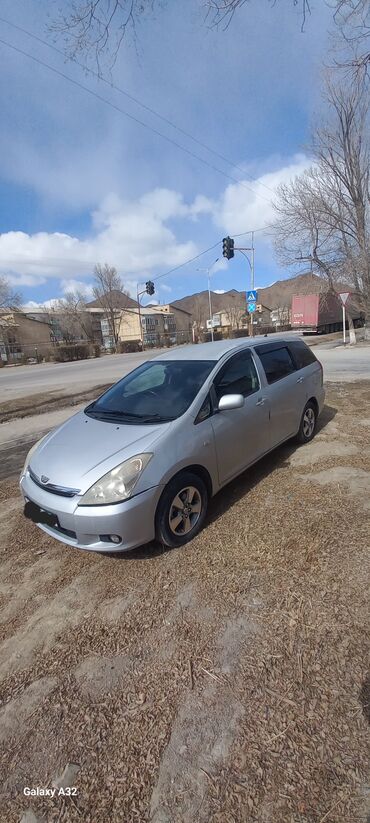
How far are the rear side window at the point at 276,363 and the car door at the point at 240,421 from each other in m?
0.24

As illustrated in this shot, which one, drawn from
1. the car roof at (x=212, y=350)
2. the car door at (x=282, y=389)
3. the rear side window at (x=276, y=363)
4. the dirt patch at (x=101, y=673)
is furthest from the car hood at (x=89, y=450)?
the rear side window at (x=276, y=363)

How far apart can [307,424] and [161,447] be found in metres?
2.94

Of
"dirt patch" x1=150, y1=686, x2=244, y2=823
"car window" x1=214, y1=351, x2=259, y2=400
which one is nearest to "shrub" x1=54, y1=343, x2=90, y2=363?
"car window" x1=214, y1=351, x2=259, y2=400

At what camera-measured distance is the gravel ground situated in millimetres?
1413

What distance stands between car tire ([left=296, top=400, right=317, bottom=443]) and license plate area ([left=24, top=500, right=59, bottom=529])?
3.31m

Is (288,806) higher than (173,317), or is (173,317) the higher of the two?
(173,317)

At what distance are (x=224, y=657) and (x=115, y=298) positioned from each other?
66.8 metres

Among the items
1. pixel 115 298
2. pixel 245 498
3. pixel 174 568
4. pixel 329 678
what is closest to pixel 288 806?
pixel 329 678

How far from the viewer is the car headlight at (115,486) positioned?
2.52 metres

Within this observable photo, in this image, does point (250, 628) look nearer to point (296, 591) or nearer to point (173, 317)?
point (296, 591)

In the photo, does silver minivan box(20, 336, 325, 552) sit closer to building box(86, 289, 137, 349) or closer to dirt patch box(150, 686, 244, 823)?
dirt patch box(150, 686, 244, 823)

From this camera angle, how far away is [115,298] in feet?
210

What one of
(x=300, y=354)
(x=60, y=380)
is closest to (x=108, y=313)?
(x=60, y=380)

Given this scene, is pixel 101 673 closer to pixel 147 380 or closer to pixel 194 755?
pixel 194 755
